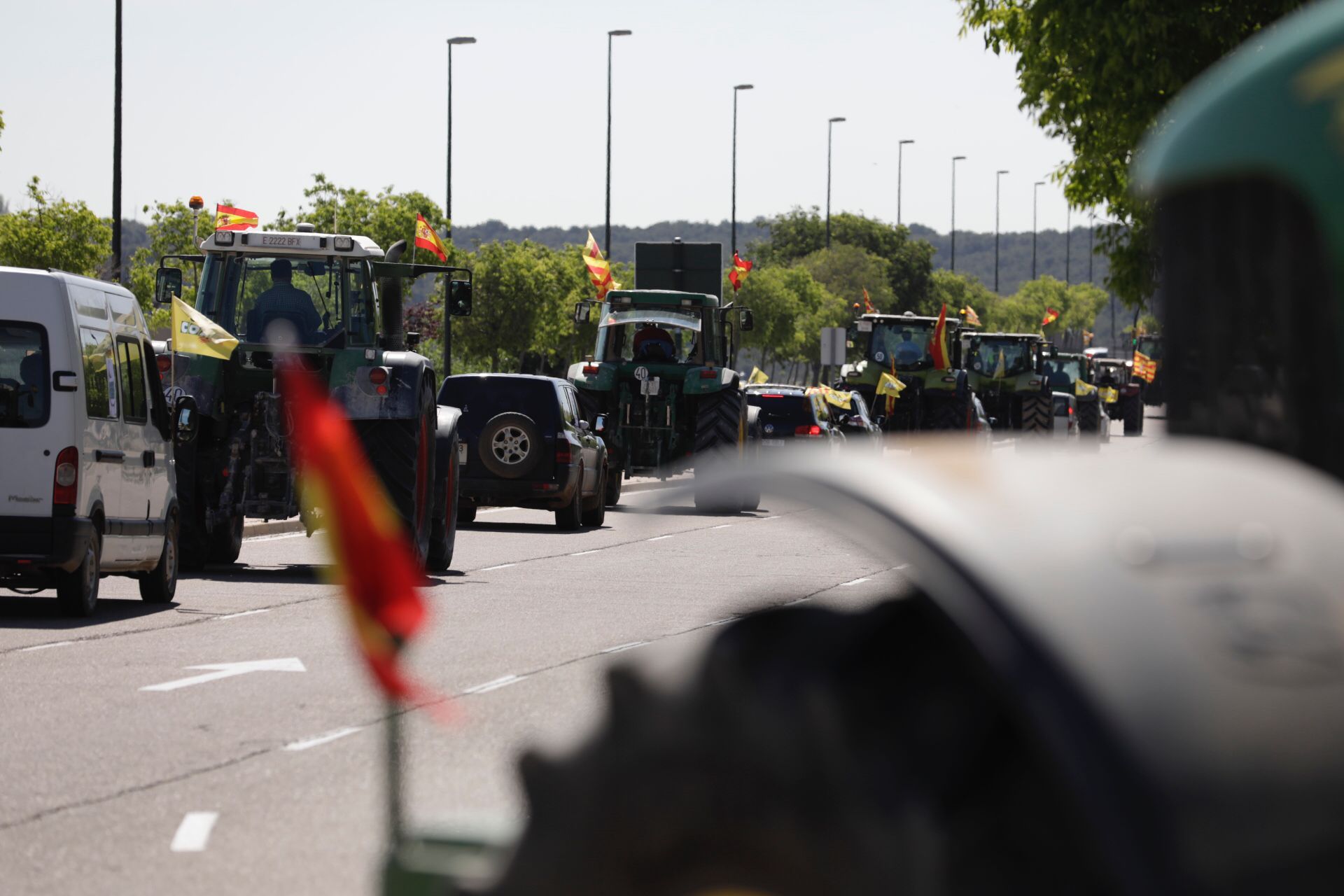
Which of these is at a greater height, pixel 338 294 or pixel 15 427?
pixel 338 294

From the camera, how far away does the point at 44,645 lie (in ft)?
39.6

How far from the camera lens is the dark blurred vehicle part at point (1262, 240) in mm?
2615

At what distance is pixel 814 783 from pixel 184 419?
14109 millimetres

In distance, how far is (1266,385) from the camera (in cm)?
284

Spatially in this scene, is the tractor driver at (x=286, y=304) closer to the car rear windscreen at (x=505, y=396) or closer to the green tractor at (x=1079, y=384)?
the car rear windscreen at (x=505, y=396)

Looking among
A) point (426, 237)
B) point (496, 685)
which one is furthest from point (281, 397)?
point (426, 237)

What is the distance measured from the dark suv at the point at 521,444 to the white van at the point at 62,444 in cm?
1070

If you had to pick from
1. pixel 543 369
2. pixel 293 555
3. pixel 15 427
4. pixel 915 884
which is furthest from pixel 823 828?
pixel 543 369

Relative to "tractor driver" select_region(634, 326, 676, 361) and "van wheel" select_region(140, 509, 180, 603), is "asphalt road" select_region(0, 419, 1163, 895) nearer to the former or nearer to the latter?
"van wheel" select_region(140, 509, 180, 603)

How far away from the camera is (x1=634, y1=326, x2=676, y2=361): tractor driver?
30.9 meters

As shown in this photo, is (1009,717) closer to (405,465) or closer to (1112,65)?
(405,465)

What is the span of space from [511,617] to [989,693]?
1202cm

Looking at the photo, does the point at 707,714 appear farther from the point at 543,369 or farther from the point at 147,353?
the point at 543,369

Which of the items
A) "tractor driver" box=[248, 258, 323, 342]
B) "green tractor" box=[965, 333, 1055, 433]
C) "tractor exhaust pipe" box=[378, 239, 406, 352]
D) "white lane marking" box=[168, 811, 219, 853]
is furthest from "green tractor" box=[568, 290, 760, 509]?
"green tractor" box=[965, 333, 1055, 433]
